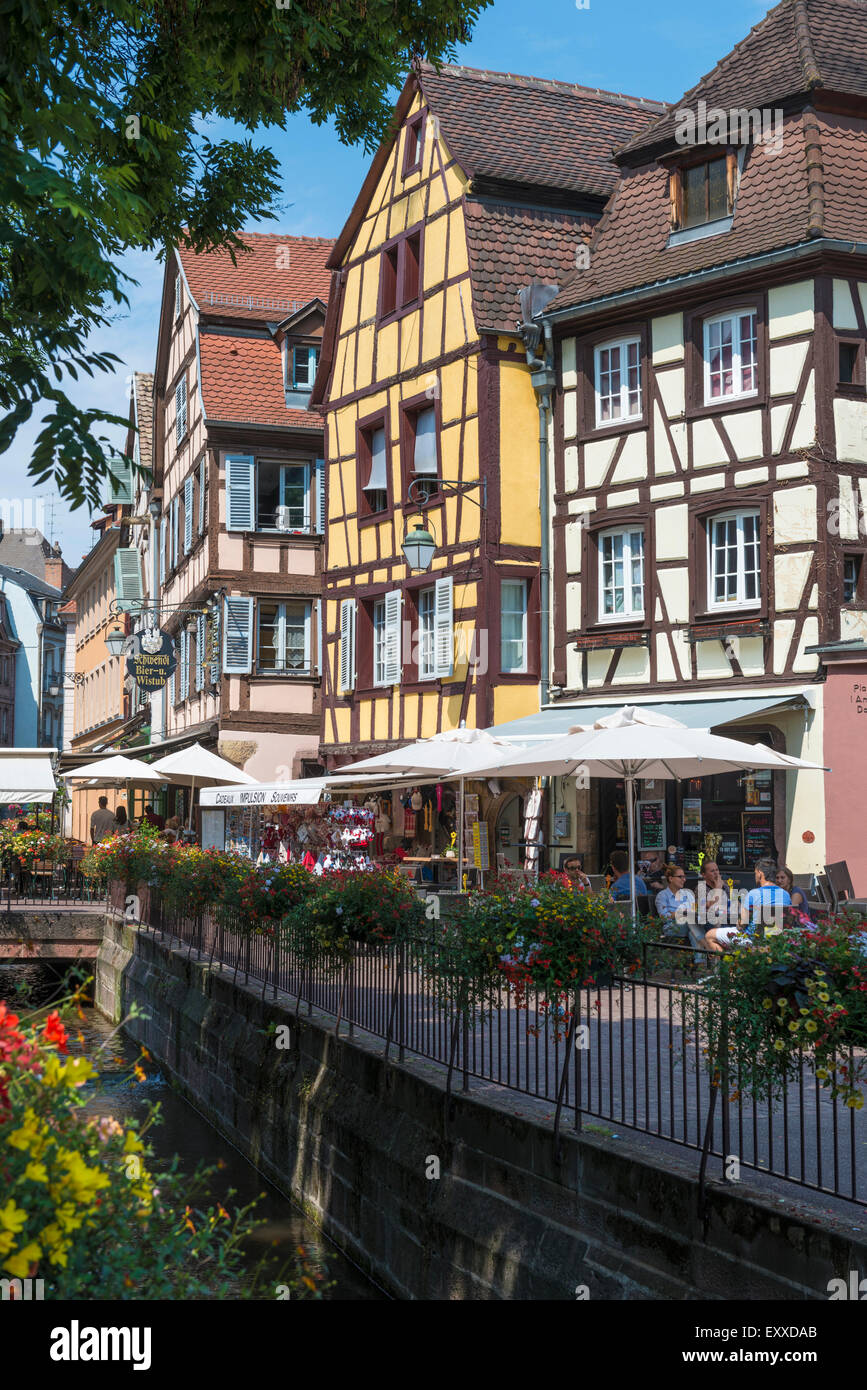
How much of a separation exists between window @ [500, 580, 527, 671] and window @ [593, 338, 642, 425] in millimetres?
3232

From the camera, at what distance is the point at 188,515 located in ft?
123

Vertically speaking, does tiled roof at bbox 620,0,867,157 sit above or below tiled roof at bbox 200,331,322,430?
above

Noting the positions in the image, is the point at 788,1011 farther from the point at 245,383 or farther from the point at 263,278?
the point at 263,278

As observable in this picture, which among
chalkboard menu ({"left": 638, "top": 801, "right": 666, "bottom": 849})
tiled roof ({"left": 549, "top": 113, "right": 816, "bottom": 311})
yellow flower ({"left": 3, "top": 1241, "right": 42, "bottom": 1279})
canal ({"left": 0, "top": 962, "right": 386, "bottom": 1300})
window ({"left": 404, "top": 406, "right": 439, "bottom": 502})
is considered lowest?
canal ({"left": 0, "top": 962, "right": 386, "bottom": 1300})

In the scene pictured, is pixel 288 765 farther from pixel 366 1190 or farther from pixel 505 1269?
pixel 505 1269

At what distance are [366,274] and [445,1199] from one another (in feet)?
76.6

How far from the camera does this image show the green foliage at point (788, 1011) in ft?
21.3

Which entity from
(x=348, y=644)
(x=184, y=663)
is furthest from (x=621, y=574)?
(x=184, y=663)

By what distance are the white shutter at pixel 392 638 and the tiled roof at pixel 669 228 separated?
6.26m

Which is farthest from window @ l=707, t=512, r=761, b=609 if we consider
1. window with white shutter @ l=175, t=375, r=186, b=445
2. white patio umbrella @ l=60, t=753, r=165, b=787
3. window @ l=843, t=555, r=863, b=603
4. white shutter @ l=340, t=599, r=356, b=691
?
window with white shutter @ l=175, t=375, r=186, b=445

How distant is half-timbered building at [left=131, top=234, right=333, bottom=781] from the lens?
33.5 m

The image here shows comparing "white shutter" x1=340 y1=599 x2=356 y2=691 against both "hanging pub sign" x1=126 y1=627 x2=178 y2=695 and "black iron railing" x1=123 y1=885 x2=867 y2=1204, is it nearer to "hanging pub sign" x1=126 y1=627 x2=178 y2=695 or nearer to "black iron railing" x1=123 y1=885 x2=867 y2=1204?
"hanging pub sign" x1=126 y1=627 x2=178 y2=695

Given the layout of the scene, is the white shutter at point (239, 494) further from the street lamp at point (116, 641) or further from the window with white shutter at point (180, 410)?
the street lamp at point (116, 641)

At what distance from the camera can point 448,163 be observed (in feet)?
89.0
